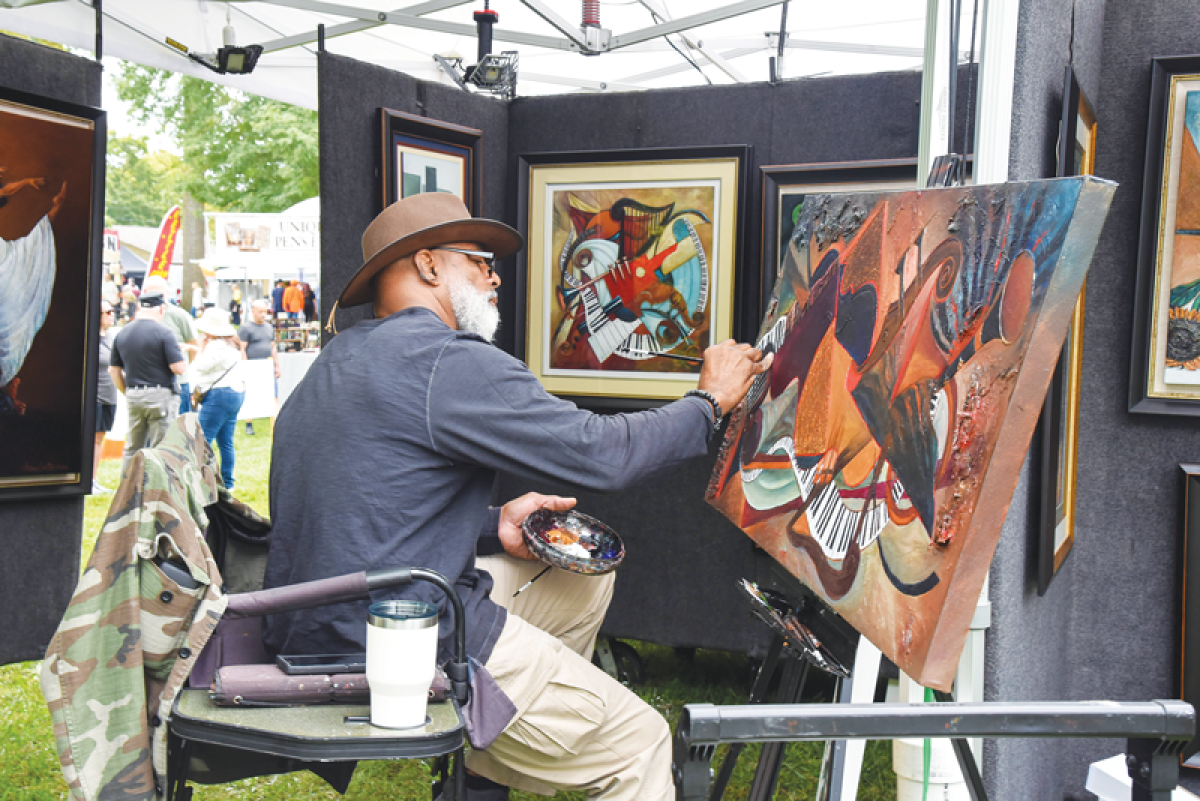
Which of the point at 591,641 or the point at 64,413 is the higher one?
the point at 64,413

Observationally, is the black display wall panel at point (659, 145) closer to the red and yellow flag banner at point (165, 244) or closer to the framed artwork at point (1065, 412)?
the framed artwork at point (1065, 412)

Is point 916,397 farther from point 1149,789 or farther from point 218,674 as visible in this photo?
point 218,674

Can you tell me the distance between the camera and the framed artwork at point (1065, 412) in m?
1.84

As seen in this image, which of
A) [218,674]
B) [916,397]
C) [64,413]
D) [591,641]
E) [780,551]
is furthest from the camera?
[64,413]

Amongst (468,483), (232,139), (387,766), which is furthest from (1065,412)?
(232,139)

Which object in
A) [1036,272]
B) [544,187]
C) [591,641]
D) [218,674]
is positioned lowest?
[591,641]

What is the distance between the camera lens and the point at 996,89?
162 centimetres

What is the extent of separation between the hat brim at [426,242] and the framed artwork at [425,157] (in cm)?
50

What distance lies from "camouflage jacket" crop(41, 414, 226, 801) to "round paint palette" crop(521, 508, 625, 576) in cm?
82

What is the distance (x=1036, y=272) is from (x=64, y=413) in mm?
2680

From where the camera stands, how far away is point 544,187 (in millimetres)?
3324

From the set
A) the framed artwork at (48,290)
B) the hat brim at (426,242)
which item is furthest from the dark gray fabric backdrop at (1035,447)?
the framed artwork at (48,290)

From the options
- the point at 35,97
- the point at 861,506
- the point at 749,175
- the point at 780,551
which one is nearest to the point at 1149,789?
the point at 861,506

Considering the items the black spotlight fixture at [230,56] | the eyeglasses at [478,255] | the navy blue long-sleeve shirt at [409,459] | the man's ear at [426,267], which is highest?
the black spotlight fixture at [230,56]
